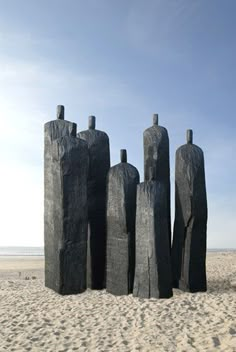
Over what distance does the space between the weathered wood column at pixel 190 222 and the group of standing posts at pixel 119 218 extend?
A: 0.07ft

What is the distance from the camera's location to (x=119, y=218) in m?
8.49

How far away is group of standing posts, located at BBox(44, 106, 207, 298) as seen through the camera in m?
8.06

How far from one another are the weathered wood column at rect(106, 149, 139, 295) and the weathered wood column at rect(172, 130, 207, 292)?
1.00 m

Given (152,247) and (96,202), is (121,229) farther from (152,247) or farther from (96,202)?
(96,202)

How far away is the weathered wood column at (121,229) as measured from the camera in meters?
8.35

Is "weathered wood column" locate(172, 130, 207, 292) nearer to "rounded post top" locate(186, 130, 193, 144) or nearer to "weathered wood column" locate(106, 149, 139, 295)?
"rounded post top" locate(186, 130, 193, 144)

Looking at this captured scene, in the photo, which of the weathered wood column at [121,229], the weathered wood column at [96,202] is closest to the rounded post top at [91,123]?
Answer: the weathered wood column at [96,202]

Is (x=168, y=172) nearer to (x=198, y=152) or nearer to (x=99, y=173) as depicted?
(x=198, y=152)

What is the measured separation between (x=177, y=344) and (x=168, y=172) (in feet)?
14.6

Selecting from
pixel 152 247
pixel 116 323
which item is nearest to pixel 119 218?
pixel 152 247

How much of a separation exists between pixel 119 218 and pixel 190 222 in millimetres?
1460

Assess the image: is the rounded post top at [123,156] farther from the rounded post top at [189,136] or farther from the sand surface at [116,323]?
the sand surface at [116,323]

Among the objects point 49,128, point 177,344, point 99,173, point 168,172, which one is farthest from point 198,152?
point 177,344

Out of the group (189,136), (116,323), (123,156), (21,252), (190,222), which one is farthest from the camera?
(21,252)
